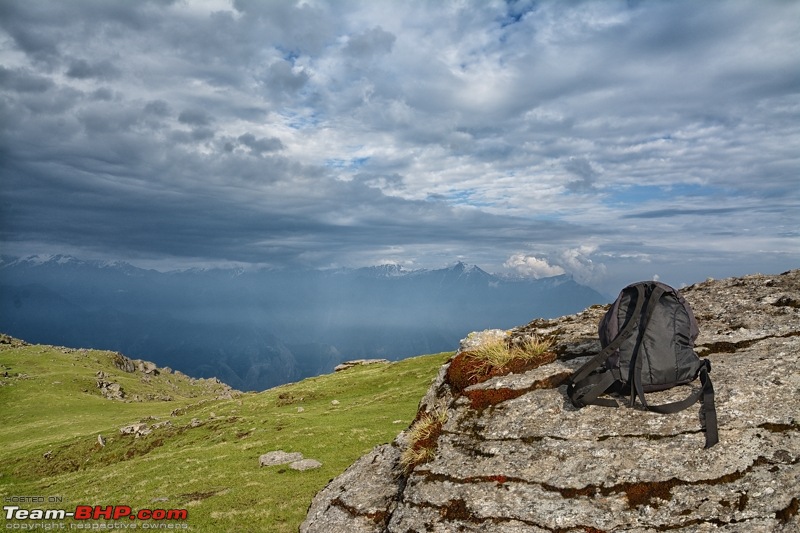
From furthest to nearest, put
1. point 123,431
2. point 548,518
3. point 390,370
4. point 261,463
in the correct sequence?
point 390,370
point 123,431
point 261,463
point 548,518

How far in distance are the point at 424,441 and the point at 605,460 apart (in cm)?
568

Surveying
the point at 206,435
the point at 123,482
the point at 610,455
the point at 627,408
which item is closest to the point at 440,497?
the point at 610,455

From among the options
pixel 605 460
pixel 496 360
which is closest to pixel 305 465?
pixel 496 360

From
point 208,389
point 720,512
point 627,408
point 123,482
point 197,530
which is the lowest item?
point 208,389

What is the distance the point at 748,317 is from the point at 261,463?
121 feet

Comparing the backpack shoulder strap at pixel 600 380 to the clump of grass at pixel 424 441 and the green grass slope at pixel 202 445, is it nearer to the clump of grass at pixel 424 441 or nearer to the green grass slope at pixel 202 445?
the clump of grass at pixel 424 441

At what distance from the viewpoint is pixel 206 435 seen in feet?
183

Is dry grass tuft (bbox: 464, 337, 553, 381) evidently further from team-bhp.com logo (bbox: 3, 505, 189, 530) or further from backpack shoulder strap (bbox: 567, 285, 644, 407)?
team-bhp.com logo (bbox: 3, 505, 189, 530)

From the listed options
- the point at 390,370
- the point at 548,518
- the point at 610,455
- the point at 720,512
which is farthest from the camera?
the point at 390,370

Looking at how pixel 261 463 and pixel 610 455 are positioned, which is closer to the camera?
pixel 610 455

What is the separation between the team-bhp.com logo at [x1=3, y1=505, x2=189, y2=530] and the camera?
25.7m

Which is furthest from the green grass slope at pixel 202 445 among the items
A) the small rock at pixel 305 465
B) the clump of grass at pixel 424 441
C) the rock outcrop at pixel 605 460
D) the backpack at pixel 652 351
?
the backpack at pixel 652 351

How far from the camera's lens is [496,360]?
1662 centimetres

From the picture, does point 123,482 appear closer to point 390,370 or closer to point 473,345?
point 473,345
